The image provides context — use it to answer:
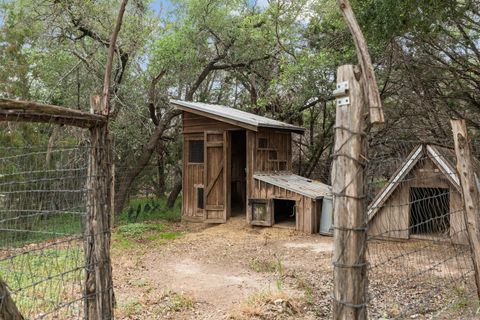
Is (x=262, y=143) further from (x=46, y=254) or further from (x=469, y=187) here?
(x=469, y=187)

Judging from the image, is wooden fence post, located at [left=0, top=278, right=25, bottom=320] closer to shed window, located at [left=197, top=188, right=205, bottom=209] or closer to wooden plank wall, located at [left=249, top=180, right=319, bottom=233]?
wooden plank wall, located at [left=249, top=180, right=319, bottom=233]

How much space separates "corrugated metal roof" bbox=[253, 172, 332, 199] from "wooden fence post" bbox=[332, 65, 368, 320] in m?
7.66

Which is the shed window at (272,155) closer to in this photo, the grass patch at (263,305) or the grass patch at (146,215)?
the grass patch at (146,215)

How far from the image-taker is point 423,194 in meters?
8.72

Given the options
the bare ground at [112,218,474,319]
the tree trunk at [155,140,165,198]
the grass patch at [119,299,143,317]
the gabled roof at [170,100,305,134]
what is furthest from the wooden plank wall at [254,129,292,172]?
the grass patch at [119,299,143,317]

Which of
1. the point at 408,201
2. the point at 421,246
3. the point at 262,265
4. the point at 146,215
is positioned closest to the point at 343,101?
the point at 262,265

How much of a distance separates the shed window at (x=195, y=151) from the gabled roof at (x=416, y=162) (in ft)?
18.9

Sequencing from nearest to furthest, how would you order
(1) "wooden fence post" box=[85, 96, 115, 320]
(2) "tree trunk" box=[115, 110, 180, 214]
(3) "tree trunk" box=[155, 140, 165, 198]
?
(1) "wooden fence post" box=[85, 96, 115, 320] → (2) "tree trunk" box=[115, 110, 180, 214] → (3) "tree trunk" box=[155, 140, 165, 198]

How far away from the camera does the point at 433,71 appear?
989cm

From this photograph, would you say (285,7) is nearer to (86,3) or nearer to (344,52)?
(344,52)

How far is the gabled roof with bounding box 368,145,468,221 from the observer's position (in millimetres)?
7254

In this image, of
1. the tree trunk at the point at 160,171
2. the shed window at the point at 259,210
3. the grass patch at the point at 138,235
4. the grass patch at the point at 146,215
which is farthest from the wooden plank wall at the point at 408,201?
the tree trunk at the point at 160,171

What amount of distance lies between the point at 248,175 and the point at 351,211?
9.11m

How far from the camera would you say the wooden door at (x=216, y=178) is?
38.6ft
